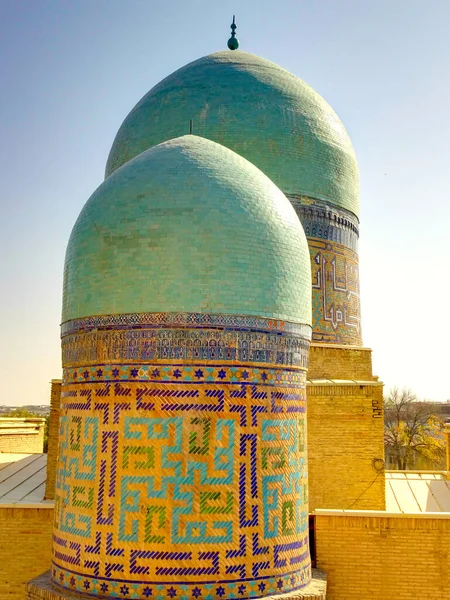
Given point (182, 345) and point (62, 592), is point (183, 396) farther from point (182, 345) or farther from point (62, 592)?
point (62, 592)

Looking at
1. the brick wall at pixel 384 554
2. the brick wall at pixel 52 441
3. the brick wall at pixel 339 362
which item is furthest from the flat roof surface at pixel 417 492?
A: the brick wall at pixel 52 441

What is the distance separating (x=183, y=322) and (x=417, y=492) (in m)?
5.30

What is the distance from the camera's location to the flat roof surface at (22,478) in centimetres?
977

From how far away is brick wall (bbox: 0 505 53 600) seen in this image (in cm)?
870

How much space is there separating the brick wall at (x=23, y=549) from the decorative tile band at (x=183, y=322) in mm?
2973

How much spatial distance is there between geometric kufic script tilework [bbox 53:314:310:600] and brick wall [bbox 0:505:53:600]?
6.02 feet

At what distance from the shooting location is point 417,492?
1018cm

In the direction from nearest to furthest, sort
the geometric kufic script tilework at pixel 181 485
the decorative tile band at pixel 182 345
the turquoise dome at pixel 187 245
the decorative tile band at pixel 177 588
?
the decorative tile band at pixel 177 588, the geometric kufic script tilework at pixel 181 485, the decorative tile band at pixel 182 345, the turquoise dome at pixel 187 245

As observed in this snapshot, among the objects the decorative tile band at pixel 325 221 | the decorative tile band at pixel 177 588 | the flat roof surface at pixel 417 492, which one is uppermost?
the decorative tile band at pixel 325 221

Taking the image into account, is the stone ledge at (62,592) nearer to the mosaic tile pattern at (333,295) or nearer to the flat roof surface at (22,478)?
the flat roof surface at (22,478)

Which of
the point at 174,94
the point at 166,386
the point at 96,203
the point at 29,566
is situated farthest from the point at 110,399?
the point at 174,94

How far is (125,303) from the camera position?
688 cm

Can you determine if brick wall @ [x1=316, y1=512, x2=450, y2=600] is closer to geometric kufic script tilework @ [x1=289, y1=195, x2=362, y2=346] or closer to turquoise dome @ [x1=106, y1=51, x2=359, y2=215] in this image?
geometric kufic script tilework @ [x1=289, y1=195, x2=362, y2=346]

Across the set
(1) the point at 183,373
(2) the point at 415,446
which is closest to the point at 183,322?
(1) the point at 183,373
